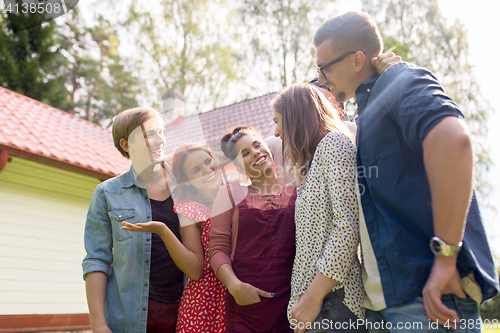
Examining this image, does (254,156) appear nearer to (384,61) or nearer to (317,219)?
(317,219)

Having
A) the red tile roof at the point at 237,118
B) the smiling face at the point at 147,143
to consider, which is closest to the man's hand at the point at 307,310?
the smiling face at the point at 147,143

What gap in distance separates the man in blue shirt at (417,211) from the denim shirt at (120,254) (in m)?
1.27

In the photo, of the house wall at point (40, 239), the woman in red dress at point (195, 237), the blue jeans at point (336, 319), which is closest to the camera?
the blue jeans at point (336, 319)

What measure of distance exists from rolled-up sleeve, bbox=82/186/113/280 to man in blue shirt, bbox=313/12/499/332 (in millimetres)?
1427

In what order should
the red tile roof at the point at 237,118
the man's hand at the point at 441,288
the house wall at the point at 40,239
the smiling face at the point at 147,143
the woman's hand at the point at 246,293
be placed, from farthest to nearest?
the red tile roof at the point at 237,118
the house wall at the point at 40,239
the smiling face at the point at 147,143
the woman's hand at the point at 246,293
the man's hand at the point at 441,288

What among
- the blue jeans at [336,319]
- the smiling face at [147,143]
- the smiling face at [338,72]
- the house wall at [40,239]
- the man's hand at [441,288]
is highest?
the smiling face at [338,72]

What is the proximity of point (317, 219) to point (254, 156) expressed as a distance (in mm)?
745

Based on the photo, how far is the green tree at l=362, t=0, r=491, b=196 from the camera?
40.8 feet

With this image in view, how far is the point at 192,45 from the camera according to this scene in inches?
624

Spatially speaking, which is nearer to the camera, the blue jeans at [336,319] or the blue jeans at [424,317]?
the blue jeans at [424,317]

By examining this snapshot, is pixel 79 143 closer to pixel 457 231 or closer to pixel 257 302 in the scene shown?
pixel 257 302

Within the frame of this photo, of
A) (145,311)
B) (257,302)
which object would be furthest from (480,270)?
(145,311)

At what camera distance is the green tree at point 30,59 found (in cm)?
1582

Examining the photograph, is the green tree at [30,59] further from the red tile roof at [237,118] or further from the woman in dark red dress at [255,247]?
the woman in dark red dress at [255,247]
